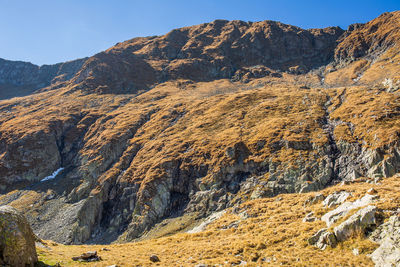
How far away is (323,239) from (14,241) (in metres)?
21.7

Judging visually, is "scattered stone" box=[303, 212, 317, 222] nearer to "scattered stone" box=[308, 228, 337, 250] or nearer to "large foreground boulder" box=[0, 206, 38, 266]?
"scattered stone" box=[308, 228, 337, 250]

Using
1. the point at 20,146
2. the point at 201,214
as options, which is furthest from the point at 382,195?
the point at 20,146

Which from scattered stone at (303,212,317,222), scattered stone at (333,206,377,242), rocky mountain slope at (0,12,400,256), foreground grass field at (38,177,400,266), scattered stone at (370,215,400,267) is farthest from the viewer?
rocky mountain slope at (0,12,400,256)

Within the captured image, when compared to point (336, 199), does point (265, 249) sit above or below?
below

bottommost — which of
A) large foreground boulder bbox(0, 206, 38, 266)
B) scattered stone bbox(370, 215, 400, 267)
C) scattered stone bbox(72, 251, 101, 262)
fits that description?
scattered stone bbox(72, 251, 101, 262)

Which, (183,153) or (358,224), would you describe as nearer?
(358,224)

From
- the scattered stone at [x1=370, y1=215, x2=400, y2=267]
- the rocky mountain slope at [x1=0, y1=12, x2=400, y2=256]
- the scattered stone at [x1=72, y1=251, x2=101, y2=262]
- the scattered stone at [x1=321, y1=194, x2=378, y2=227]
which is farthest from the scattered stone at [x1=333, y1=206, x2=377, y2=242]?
the rocky mountain slope at [x1=0, y1=12, x2=400, y2=256]

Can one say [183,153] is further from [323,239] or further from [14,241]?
[14,241]

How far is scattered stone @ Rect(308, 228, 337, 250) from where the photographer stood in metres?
16.4

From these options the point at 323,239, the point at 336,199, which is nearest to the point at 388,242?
the point at 323,239

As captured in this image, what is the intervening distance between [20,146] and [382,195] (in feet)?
397

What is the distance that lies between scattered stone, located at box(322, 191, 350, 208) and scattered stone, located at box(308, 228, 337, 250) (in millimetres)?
6079

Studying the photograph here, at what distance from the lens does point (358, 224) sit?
15969mm

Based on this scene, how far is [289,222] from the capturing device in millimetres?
23094
